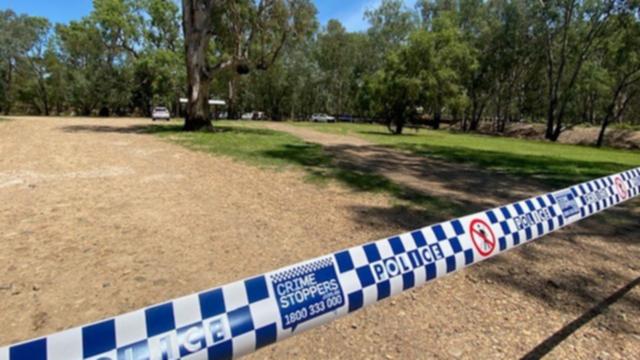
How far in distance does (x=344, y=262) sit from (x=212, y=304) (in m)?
0.62

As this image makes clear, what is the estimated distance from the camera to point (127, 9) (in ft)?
125

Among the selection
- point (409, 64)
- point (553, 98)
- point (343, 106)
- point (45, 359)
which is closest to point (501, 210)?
point (45, 359)

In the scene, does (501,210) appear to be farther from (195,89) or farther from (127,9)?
(127,9)

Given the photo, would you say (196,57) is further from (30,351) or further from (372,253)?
(30,351)

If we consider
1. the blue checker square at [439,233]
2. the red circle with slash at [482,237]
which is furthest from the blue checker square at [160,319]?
the red circle with slash at [482,237]

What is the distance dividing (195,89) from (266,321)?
17.2 metres

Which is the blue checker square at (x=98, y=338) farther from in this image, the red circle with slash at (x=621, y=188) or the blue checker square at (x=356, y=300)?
the red circle with slash at (x=621, y=188)

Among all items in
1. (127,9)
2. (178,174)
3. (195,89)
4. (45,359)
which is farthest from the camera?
(127,9)

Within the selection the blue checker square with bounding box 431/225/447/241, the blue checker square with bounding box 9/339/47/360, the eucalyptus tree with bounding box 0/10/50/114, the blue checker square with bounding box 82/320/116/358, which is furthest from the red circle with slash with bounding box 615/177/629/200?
the eucalyptus tree with bounding box 0/10/50/114

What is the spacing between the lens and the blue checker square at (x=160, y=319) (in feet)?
3.82

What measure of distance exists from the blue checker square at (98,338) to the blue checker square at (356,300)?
91 centimetres

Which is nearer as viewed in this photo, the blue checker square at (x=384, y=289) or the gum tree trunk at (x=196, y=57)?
the blue checker square at (x=384, y=289)

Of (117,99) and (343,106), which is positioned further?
(343,106)

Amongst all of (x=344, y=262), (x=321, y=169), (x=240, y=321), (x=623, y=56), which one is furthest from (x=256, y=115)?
(x=240, y=321)
